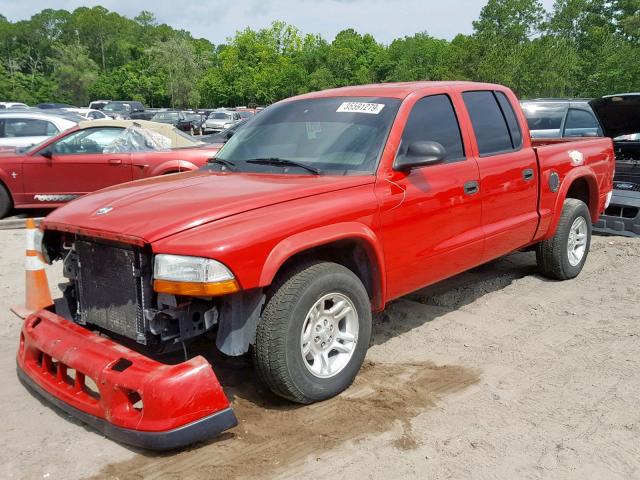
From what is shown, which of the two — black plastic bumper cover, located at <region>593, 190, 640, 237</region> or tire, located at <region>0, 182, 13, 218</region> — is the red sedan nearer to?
tire, located at <region>0, 182, 13, 218</region>

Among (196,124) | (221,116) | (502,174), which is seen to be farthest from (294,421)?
(196,124)

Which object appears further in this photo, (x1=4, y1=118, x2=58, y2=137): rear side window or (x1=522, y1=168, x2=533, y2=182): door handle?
(x1=4, y1=118, x2=58, y2=137): rear side window

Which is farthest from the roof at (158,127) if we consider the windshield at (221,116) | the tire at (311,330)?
the windshield at (221,116)

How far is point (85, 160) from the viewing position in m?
9.45

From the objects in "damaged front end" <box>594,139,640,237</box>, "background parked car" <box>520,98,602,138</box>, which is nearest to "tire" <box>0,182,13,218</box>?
"background parked car" <box>520,98,602,138</box>

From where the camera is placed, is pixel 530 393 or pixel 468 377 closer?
pixel 530 393

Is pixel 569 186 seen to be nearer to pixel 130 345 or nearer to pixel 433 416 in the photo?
pixel 433 416

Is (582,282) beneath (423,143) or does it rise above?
beneath

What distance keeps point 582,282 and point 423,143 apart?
120 inches

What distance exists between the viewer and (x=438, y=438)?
3.31m

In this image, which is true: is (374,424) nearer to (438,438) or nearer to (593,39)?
(438,438)

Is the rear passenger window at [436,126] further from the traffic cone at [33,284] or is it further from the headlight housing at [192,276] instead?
the traffic cone at [33,284]

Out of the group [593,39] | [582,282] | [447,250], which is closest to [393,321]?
[447,250]

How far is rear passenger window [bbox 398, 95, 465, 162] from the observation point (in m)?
4.43
